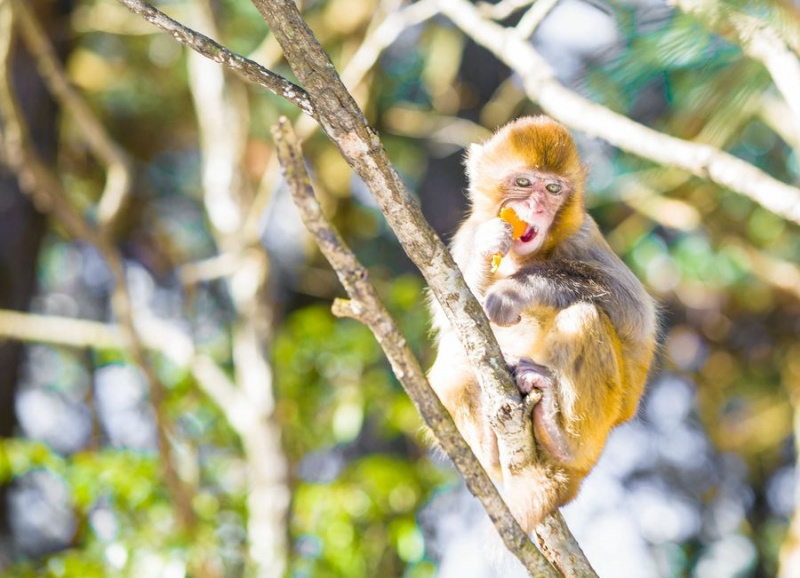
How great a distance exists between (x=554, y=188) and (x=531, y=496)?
46.3 inches

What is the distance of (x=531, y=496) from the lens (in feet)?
10.2

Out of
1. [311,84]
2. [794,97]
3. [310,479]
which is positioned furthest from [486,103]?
[311,84]

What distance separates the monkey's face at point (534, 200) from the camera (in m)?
3.60

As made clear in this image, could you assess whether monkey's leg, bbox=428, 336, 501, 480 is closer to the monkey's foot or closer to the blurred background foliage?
the monkey's foot

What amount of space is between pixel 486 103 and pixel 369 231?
135cm

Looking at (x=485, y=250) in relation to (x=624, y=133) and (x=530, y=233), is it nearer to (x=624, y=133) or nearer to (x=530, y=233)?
(x=530, y=233)

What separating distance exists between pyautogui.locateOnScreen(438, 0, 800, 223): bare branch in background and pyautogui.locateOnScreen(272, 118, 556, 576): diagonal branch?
1.33 m

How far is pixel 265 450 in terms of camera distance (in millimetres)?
5871

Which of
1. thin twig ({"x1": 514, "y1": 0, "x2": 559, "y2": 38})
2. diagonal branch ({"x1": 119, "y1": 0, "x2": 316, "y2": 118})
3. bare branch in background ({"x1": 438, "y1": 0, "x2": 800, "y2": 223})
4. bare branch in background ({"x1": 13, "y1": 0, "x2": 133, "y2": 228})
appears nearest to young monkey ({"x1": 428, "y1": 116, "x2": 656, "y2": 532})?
bare branch in background ({"x1": 438, "y1": 0, "x2": 800, "y2": 223})

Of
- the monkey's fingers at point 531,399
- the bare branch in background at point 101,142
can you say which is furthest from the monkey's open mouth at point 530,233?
the bare branch in background at point 101,142

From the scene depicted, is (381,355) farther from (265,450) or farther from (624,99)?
(624,99)

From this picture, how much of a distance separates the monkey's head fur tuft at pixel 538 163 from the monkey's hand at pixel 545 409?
0.60m

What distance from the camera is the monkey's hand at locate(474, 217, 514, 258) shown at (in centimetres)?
326

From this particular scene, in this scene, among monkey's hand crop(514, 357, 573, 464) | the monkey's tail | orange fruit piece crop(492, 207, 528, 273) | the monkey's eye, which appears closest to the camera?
the monkey's tail
